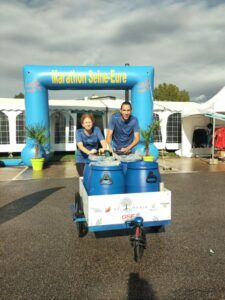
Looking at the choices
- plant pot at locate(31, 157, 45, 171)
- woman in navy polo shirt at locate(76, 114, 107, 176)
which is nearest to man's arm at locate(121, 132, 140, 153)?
woman in navy polo shirt at locate(76, 114, 107, 176)

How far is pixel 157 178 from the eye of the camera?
11.7 ft

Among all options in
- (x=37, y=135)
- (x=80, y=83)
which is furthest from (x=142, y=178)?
(x=80, y=83)

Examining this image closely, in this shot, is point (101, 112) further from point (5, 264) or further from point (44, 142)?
point (5, 264)

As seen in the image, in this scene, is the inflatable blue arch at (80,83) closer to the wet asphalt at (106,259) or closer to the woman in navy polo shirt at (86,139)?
the wet asphalt at (106,259)

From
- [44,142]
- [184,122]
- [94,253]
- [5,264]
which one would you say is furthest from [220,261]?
[184,122]

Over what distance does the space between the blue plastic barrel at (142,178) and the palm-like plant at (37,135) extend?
303 inches

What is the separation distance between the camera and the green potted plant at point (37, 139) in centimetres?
1069

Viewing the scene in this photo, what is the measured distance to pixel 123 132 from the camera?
442 centimetres

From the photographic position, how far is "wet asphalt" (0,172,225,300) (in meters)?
2.75

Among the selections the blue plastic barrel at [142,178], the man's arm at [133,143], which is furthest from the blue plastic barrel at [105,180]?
the man's arm at [133,143]

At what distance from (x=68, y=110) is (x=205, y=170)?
7470mm

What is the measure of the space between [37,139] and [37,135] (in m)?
0.14

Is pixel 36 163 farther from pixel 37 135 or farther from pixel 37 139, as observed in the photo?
pixel 37 135

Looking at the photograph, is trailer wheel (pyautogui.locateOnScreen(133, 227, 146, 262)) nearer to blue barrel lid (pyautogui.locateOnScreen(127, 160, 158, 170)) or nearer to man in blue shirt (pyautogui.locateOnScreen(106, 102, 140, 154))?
blue barrel lid (pyautogui.locateOnScreen(127, 160, 158, 170))
